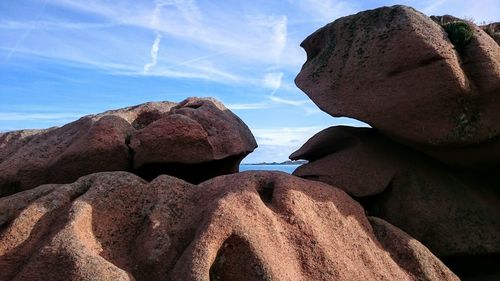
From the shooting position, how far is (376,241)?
9844 mm

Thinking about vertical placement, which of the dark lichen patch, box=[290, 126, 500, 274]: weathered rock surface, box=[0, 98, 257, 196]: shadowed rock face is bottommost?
box=[290, 126, 500, 274]: weathered rock surface

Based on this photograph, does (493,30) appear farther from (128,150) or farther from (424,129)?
(128,150)

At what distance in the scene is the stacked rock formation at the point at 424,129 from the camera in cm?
1134

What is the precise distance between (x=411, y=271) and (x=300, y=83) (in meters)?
6.48

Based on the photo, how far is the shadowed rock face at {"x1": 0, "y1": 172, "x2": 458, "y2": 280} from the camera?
25.0 feet

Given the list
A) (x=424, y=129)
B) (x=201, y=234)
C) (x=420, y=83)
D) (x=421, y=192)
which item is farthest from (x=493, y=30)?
(x=201, y=234)

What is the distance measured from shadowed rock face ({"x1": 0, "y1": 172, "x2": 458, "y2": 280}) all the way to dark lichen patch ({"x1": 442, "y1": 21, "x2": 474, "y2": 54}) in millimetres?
5038

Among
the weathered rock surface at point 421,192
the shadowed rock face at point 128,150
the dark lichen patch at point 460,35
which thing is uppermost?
the dark lichen patch at point 460,35

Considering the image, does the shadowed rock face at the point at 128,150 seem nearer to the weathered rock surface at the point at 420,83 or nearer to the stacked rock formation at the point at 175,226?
the stacked rock formation at the point at 175,226

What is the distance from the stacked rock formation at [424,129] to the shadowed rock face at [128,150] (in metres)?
2.72

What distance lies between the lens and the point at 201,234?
7855 mm

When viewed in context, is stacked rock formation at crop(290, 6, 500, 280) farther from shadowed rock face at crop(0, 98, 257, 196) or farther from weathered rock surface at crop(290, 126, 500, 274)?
shadowed rock face at crop(0, 98, 257, 196)

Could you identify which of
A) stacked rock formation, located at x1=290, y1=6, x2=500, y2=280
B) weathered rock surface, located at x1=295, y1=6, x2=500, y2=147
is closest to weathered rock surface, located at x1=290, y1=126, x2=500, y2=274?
stacked rock formation, located at x1=290, y1=6, x2=500, y2=280

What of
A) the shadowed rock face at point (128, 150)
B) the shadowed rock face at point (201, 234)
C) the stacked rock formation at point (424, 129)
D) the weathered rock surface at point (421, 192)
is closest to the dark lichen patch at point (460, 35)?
the stacked rock formation at point (424, 129)
